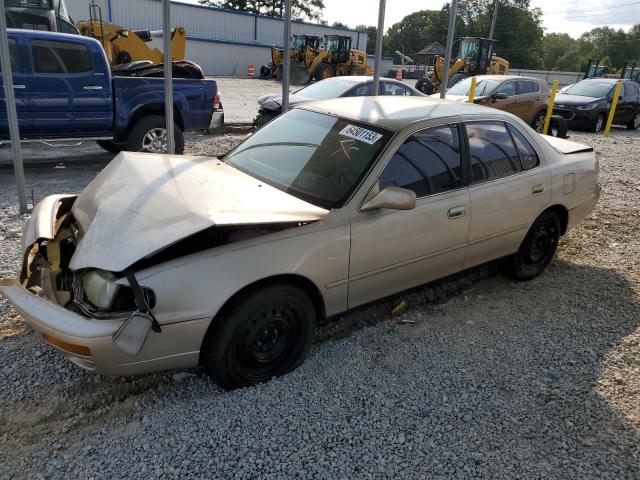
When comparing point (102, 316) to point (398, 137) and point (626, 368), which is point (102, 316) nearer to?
point (398, 137)

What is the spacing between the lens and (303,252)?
117 inches

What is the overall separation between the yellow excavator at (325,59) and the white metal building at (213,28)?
7.77 m

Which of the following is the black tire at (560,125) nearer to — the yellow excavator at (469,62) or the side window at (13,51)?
the yellow excavator at (469,62)

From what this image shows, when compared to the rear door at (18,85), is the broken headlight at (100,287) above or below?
below

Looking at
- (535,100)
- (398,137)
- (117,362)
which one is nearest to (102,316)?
(117,362)

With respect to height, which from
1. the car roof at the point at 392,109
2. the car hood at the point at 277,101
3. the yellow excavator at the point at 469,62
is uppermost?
the yellow excavator at the point at 469,62

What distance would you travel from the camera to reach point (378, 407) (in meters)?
2.92

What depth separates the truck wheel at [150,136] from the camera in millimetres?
7957

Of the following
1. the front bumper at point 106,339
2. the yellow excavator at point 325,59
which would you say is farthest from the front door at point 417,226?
the yellow excavator at point 325,59

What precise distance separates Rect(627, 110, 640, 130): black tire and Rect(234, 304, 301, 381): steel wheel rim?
17.8 m

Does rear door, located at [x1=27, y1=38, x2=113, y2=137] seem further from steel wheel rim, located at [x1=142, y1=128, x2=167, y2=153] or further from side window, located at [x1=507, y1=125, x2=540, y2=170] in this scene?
side window, located at [x1=507, y1=125, x2=540, y2=170]

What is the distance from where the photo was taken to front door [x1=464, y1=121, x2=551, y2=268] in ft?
13.0

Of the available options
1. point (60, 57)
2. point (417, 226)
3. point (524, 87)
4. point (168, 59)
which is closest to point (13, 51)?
point (60, 57)

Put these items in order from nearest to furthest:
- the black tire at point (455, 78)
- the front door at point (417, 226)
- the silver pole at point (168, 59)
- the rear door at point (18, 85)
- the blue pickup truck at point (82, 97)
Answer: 1. the front door at point (417, 226)
2. the silver pole at point (168, 59)
3. the rear door at point (18, 85)
4. the blue pickup truck at point (82, 97)
5. the black tire at point (455, 78)
